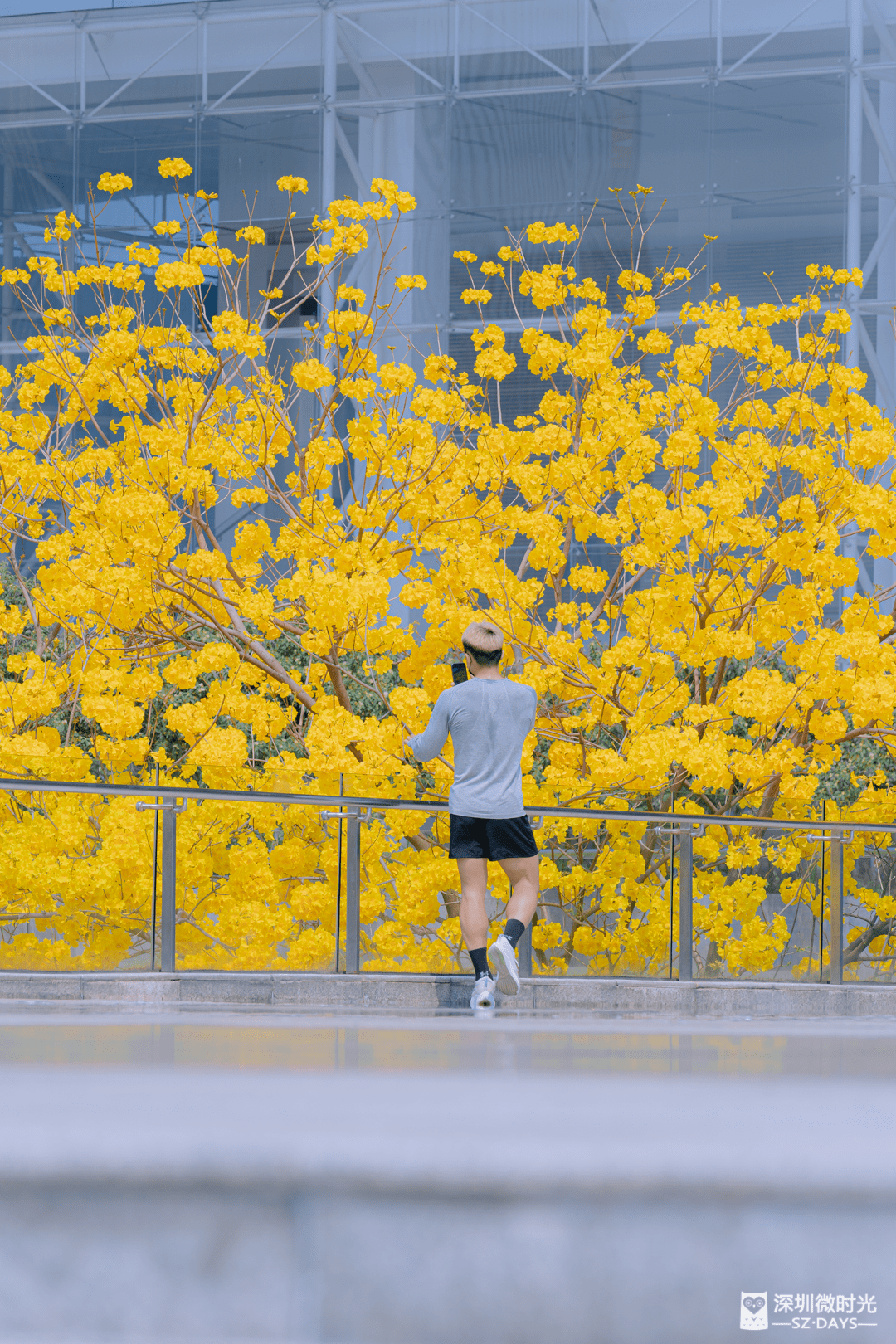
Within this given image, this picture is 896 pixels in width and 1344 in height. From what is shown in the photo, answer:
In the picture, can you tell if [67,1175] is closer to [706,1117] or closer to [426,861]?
Answer: [706,1117]

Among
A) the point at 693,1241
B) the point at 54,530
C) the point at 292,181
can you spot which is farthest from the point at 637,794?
the point at 54,530

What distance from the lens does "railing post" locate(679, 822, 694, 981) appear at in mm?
9500

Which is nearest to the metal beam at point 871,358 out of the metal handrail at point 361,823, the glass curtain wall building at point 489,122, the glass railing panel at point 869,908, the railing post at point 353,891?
the glass curtain wall building at point 489,122

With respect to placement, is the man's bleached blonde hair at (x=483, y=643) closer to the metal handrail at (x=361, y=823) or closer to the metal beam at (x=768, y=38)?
the metal handrail at (x=361, y=823)

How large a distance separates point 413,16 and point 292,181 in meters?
11.8

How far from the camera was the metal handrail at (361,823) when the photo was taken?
8.34 m

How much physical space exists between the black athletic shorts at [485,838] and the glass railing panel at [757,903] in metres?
2.89

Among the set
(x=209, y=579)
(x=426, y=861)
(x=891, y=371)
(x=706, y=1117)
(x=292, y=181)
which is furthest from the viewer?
(x=891, y=371)

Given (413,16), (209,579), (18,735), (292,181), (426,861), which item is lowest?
(426,861)

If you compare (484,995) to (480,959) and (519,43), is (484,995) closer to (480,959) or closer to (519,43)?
(480,959)

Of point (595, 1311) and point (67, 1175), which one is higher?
point (67, 1175)

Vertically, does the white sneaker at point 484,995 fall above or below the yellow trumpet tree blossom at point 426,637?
below

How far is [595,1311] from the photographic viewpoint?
8.27 feet

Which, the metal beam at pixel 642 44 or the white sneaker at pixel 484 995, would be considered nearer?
the white sneaker at pixel 484 995
